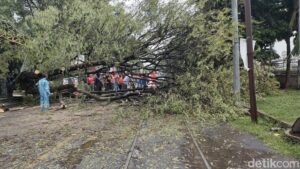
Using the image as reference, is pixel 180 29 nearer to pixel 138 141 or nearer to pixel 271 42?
pixel 138 141

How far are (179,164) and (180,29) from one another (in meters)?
9.58

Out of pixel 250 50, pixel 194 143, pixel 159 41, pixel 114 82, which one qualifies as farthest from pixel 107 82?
pixel 194 143

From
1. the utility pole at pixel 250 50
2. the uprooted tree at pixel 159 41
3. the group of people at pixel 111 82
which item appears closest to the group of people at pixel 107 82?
the group of people at pixel 111 82

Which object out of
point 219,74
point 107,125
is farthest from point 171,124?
point 219,74

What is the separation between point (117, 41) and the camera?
16.6m

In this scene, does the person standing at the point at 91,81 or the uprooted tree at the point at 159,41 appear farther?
the person standing at the point at 91,81

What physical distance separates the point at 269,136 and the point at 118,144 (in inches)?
150

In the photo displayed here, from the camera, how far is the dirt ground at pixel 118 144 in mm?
7672

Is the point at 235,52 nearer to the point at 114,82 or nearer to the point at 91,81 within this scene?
the point at 114,82

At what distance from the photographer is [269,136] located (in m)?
9.91

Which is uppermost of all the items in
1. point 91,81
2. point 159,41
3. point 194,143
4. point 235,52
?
point 159,41

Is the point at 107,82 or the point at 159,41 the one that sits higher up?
the point at 159,41

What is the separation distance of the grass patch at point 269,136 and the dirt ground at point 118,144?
0.85 feet

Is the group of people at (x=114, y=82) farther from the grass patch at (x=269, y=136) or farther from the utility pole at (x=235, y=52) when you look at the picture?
the grass patch at (x=269, y=136)
